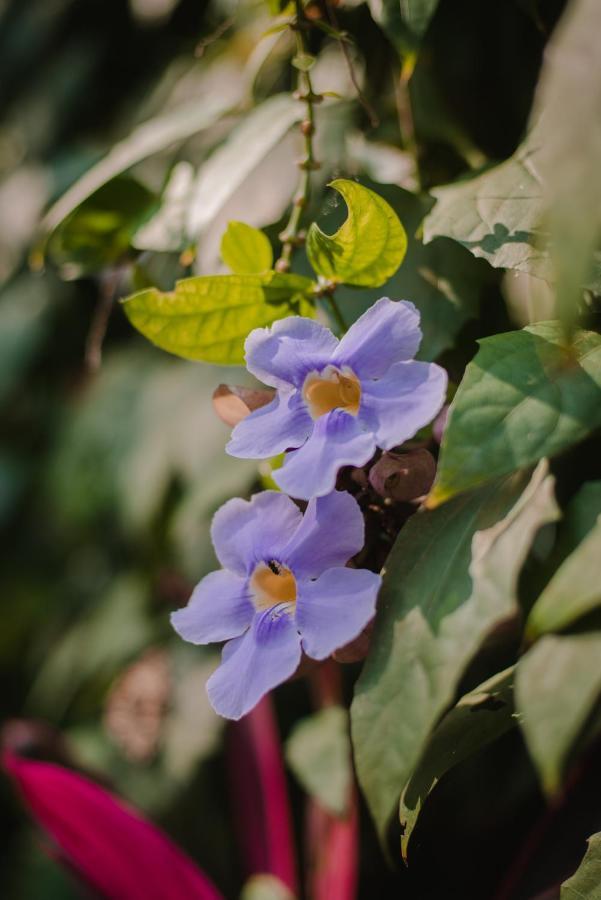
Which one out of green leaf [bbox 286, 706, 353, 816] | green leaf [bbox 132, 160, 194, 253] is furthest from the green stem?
green leaf [bbox 286, 706, 353, 816]


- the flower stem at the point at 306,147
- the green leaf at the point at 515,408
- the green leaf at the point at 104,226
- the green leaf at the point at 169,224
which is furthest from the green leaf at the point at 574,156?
the green leaf at the point at 104,226

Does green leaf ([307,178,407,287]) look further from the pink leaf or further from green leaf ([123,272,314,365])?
the pink leaf

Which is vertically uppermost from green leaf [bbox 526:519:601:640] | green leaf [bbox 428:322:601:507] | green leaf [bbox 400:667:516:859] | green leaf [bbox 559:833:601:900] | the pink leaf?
green leaf [bbox 428:322:601:507]

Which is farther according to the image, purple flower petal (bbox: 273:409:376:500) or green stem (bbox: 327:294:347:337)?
green stem (bbox: 327:294:347:337)

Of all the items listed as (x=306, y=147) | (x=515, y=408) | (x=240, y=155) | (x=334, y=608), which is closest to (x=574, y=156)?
(x=515, y=408)

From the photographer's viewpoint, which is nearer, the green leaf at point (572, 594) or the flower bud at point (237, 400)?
the green leaf at point (572, 594)

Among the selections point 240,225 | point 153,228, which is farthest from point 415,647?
point 153,228

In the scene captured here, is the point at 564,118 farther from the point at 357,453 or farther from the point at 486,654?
the point at 486,654

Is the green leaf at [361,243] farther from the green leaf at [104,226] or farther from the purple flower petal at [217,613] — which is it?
the green leaf at [104,226]

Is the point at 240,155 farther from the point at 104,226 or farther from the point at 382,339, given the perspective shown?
the point at 382,339
